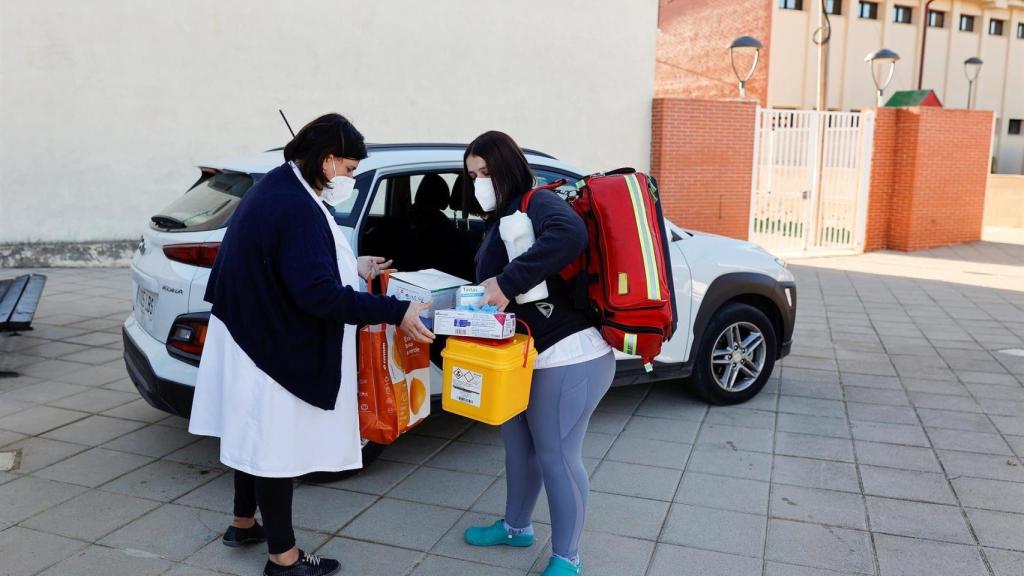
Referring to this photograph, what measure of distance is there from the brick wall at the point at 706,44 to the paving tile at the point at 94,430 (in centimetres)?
2446

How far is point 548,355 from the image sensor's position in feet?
9.54

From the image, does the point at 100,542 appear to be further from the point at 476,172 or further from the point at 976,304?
the point at 976,304

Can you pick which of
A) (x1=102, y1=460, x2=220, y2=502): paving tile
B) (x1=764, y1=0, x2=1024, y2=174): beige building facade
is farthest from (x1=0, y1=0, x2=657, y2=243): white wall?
(x1=764, y1=0, x2=1024, y2=174): beige building facade

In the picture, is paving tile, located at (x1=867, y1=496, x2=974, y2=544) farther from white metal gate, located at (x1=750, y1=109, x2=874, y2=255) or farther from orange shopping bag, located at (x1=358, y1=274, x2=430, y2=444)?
white metal gate, located at (x1=750, y1=109, x2=874, y2=255)

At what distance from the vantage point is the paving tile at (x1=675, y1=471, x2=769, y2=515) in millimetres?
3932

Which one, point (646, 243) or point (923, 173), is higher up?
point (646, 243)

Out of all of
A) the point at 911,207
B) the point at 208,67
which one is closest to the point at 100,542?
the point at 208,67

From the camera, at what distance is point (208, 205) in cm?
411

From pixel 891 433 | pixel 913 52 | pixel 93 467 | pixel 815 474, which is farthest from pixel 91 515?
pixel 913 52

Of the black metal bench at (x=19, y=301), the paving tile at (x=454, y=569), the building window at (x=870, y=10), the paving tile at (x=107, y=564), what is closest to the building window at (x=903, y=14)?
the building window at (x=870, y=10)

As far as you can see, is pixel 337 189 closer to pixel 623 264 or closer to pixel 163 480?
pixel 623 264

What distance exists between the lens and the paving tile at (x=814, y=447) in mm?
4609

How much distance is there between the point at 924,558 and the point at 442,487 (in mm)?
2152

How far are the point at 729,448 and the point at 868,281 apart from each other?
8026 mm
